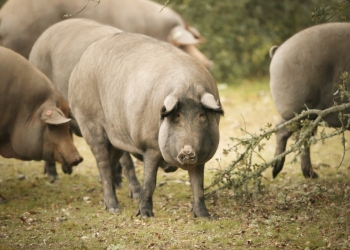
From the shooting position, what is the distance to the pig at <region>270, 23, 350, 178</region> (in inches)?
297

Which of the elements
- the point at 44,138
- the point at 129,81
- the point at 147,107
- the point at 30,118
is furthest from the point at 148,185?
the point at 30,118

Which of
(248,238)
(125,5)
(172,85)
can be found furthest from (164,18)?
(248,238)

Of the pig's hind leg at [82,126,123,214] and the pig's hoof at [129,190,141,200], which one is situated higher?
the pig's hind leg at [82,126,123,214]

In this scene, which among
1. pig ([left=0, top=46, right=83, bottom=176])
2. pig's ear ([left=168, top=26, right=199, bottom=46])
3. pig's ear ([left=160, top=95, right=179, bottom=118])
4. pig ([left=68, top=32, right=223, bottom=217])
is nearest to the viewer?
pig's ear ([left=160, top=95, right=179, bottom=118])

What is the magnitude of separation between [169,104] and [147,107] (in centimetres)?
58

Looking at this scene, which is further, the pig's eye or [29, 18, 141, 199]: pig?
[29, 18, 141, 199]: pig

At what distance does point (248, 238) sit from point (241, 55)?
10468 millimetres

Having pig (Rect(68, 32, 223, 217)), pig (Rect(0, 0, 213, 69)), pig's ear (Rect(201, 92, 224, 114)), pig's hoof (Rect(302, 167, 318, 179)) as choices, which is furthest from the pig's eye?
pig (Rect(0, 0, 213, 69))

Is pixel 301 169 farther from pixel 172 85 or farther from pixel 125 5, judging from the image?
pixel 125 5

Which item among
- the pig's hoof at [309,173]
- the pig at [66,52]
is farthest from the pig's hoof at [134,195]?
the pig's hoof at [309,173]

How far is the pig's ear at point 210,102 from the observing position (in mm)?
6082

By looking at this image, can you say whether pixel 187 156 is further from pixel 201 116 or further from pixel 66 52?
pixel 66 52

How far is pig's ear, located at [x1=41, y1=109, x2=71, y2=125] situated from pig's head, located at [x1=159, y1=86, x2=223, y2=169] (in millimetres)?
1870

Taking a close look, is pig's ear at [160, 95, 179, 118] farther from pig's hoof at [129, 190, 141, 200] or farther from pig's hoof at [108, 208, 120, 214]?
pig's hoof at [129, 190, 141, 200]
